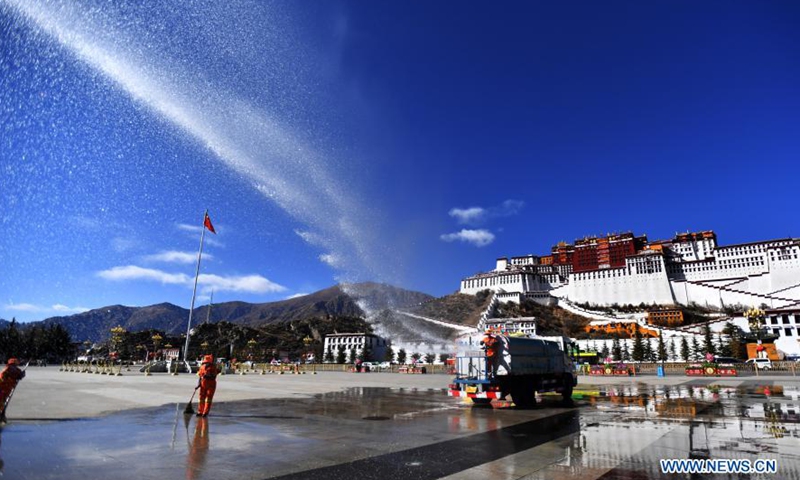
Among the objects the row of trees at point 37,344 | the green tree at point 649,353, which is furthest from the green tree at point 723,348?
the row of trees at point 37,344

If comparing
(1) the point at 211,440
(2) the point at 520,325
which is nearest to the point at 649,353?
(2) the point at 520,325

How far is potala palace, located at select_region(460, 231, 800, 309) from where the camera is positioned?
391 ft

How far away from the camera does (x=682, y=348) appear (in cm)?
9306

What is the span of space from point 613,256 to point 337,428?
163 m

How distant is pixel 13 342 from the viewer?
353ft

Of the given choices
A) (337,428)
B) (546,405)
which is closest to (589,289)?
(546,405)

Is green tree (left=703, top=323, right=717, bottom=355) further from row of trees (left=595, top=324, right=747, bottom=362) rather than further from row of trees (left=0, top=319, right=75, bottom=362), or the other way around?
row of trees (left=0, top=319, right=75, bottom=362)

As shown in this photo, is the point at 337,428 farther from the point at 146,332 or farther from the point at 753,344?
the point at 146,332

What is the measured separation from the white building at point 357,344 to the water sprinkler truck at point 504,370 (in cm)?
12831

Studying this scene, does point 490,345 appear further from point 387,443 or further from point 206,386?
point 206,386

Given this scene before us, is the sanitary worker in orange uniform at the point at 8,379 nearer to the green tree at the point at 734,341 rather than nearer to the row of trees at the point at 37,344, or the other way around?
the green tree at the point at 734,341

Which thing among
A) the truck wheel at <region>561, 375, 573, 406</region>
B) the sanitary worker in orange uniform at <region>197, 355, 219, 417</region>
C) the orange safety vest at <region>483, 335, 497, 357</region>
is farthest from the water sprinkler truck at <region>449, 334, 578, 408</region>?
the sanitary worker in orange uniform at <region>197, 355, 219, 417</region>

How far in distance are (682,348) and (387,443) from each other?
346 feet

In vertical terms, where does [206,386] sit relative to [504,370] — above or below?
below
